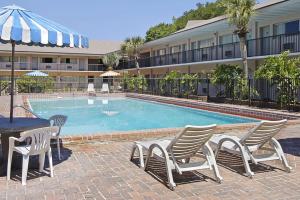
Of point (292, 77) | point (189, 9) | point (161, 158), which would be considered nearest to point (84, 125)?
point (292, 77)

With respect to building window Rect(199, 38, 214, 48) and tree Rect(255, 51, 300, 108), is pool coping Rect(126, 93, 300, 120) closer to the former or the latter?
tree Rect(255, 51, 300, 108)

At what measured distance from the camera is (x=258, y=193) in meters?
4.92

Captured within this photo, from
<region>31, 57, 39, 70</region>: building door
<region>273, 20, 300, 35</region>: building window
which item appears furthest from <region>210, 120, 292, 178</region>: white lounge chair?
<region>31, 57, 39, 70</region>: building door

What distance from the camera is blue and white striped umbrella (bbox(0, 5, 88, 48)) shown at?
17.4ft

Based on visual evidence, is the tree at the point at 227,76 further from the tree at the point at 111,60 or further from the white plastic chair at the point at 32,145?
the tree at the point at 111,60

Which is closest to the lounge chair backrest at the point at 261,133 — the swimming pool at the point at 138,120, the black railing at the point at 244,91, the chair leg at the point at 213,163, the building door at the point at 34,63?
the chair leg at the point at 213,163

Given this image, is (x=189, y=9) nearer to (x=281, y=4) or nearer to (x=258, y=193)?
(x=281, y=4)

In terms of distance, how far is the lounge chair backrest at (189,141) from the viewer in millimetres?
5121

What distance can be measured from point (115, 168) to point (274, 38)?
17.1 metres

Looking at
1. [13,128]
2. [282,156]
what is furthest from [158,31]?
[13,128]

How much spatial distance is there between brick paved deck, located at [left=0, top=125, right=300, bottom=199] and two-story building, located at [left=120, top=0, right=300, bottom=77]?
1441cm

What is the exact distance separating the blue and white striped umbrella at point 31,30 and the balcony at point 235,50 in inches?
627

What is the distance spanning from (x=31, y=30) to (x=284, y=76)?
12842mm

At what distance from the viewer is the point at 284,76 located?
15.7m
